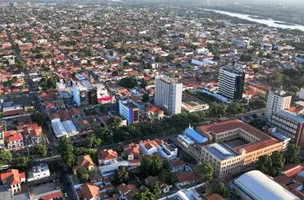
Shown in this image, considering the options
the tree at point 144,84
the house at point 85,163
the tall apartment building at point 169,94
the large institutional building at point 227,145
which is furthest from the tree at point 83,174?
the tree at point 144,84

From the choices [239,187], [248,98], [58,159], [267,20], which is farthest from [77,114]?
[267,20]

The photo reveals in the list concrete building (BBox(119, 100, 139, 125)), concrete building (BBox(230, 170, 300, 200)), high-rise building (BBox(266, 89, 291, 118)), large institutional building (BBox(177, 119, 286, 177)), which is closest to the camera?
concrete building (BBox(230, 170, 300, 200))

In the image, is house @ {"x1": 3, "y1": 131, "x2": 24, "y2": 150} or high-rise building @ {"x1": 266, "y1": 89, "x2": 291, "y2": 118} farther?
high-rise building @ {"x1": 266, "y1": 89, "x2": 291, "y2": 118}

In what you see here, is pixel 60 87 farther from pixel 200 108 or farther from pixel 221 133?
pixel 221 133

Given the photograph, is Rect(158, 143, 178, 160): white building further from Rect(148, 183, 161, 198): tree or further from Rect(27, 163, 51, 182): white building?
Rect(27, 163, 51, 182): white building

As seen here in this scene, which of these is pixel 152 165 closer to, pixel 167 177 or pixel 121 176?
pixel 167 177

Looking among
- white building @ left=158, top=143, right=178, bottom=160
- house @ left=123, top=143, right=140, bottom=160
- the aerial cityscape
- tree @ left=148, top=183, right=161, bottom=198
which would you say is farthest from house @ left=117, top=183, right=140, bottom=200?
white building @ left=158, top=143, right=178, bottom=160
